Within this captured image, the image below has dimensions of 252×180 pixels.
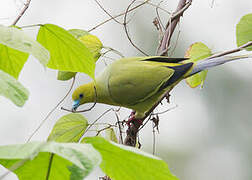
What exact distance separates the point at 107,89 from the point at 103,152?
4.93 feet

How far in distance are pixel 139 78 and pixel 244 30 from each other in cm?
83

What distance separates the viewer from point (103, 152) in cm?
50

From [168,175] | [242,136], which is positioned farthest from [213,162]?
[168,175]

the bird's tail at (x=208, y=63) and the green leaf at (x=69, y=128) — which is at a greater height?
the bird's tail at (x=208, y=63)

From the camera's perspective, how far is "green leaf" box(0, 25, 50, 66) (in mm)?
461

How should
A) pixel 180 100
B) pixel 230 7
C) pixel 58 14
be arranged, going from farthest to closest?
1. pixel 230 7
2. pixel 58 14
3. pixel 180 100

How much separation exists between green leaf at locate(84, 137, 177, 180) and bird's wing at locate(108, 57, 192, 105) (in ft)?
4.05

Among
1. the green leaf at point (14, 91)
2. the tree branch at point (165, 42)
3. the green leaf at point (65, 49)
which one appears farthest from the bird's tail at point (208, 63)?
the green leaf at point (14, 91)

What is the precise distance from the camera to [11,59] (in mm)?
702

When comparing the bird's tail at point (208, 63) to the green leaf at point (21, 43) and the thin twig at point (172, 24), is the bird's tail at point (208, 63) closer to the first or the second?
the thin twig at point (172, 24)

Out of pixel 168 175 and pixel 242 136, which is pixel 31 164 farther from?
pixel 242 136

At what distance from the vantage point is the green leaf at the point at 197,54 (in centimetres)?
140

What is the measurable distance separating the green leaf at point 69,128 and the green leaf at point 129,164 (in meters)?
0.57

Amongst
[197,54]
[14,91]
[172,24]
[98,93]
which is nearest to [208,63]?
[197,54]
